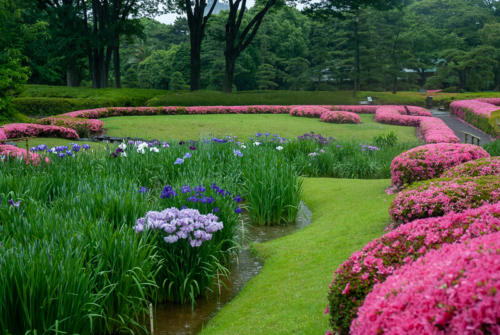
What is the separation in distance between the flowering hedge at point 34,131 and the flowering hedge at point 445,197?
13.9 metres

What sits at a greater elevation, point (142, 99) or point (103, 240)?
point (142, 99)

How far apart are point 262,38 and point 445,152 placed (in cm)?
4134

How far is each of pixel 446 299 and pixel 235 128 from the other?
57.0 feet

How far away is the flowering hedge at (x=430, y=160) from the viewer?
6.57 m

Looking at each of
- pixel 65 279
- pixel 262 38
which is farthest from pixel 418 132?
pixel 262 38

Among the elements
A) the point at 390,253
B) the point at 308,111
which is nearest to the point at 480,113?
the point at 308,111

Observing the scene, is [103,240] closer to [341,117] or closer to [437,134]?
[437,134]

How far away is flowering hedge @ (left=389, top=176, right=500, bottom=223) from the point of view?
4.16 metres

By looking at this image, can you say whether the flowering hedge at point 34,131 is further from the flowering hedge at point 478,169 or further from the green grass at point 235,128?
the flowering hedge at point 478,169

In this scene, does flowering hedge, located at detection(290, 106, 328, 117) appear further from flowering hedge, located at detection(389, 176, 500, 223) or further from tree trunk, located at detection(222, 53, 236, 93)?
flowering hedge, located at detection(389, 176, 500, 223)

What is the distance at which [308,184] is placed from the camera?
30.4 ft

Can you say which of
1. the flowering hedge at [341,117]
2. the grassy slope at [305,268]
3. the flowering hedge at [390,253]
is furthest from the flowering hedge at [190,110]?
the flowering hedge at [390,253]

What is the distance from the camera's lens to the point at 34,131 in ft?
50.0

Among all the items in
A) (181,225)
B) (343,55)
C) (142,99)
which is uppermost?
(343,55)
